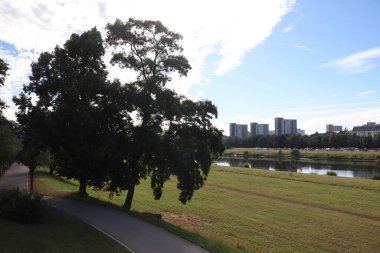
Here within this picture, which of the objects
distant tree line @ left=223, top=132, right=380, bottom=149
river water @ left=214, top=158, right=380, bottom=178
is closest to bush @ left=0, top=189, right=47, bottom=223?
river water @ left=214, top=158, right=380, bottom=178

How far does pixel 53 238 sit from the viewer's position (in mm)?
16375

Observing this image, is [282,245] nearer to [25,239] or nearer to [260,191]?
[25,239]

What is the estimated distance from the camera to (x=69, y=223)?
64.0 ft

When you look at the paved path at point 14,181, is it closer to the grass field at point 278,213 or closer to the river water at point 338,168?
the grass field at point 278,213

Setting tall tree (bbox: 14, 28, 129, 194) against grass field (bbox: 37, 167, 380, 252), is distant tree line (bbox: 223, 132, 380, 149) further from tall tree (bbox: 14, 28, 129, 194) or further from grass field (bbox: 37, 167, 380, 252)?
tall tree (bbox: 14, 28, 129, 194)

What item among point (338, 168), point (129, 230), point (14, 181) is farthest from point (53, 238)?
point (338, 168)

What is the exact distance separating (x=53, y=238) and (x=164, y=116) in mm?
11332

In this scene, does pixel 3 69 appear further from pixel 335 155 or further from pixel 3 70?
pixel 335 155

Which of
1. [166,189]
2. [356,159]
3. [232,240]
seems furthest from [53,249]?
[356,159]

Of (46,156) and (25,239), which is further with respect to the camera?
(46,156)

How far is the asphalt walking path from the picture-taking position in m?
17.1

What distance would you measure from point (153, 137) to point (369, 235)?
603 inches

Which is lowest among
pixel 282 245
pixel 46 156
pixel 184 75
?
pixel 282 245

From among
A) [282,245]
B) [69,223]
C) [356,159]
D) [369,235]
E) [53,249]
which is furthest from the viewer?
[356,159]
